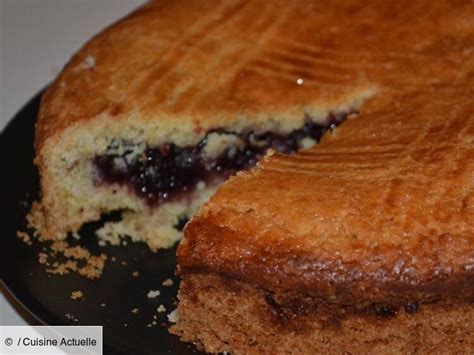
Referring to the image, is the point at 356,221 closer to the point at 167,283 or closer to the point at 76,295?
the point at 167,283

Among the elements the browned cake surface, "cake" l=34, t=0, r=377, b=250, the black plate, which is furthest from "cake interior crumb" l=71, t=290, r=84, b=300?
the browned cake surface

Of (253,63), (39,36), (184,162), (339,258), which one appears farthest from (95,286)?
(39,36)

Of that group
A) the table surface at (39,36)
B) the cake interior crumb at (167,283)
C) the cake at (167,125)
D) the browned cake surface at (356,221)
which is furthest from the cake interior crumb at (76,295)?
the table surface at (39,36)

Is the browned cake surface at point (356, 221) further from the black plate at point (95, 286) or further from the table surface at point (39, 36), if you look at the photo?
the table surface at point (39, 36)

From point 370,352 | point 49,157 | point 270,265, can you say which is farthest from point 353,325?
point 49,157

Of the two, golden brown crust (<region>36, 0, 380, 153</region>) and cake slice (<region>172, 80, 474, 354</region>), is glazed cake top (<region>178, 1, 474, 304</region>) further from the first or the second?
golden brown crust (<region>36, 0, 380, 153</region>)

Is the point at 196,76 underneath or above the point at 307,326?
above

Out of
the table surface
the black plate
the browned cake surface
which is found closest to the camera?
the browned cake surface
